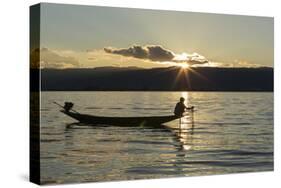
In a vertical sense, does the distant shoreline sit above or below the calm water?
above

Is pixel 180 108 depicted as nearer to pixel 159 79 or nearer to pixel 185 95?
pixel 185 95

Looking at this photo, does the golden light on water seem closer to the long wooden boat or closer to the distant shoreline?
the distant shoreline

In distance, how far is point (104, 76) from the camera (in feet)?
37.9

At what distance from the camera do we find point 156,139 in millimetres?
11852

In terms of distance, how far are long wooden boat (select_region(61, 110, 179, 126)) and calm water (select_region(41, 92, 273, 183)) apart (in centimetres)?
7

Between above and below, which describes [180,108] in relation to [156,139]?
above

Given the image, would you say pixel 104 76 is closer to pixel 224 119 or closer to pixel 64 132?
pixel 64 132

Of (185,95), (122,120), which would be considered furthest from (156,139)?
(185,95)

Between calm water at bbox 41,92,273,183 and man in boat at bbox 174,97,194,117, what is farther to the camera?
man in boat at bbox 174,97,194,117

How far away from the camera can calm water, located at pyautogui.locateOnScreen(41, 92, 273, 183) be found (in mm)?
11180

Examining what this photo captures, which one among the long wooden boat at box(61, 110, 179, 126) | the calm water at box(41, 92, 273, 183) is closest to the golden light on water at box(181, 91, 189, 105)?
the calm water at box(41, 92, 273, 183)

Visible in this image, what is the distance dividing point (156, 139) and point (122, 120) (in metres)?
0.61

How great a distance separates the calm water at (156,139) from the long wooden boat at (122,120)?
65 millimetres

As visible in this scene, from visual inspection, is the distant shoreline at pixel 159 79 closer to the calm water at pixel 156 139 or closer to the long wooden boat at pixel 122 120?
the calm water at pixel 156 139
